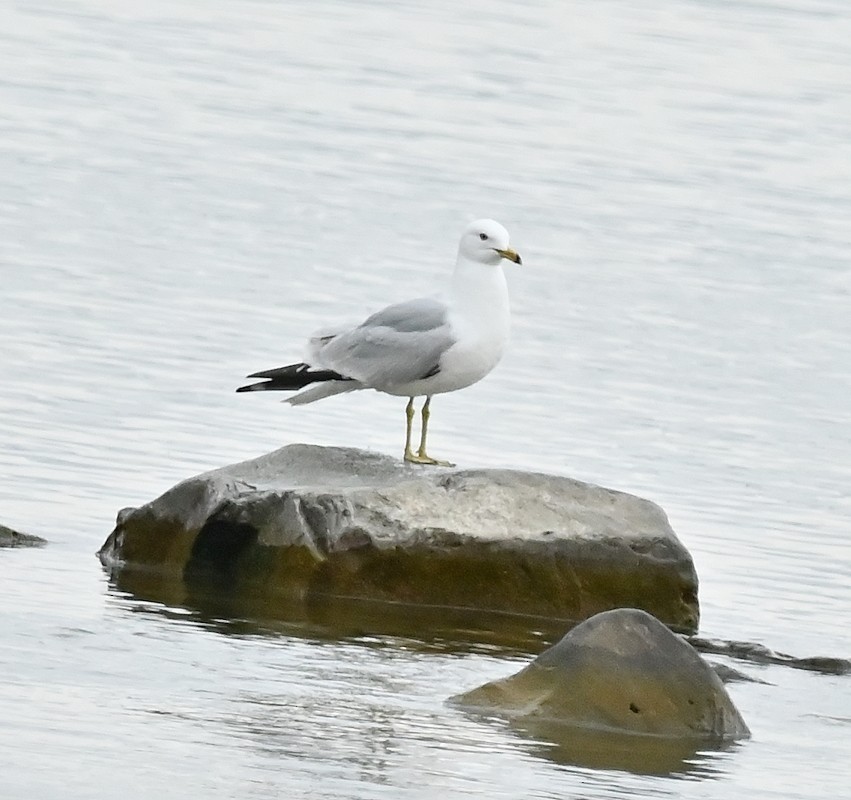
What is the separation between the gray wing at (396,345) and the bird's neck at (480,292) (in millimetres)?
100

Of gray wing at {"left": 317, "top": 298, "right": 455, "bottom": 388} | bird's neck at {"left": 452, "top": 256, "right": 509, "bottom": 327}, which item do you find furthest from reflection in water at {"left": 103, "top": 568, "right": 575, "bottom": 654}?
bird's neck at {"left": 452, "top": 256, "right": 509, "bottom": 327}

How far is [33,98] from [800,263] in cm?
938

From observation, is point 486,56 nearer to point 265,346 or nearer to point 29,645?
point 265,346

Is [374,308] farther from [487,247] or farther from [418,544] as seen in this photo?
[418,544]

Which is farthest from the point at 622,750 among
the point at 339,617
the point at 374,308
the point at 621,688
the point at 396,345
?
the point at 374,308

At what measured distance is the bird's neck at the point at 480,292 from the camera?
10.4m

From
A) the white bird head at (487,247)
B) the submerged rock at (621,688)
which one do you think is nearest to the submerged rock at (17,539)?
the white bird head at (487,247)

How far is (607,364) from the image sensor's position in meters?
16.1

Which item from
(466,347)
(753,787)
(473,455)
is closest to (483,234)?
(466,347)

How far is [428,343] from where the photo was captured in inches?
407

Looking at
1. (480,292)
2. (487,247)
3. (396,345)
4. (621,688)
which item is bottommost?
(621,688)

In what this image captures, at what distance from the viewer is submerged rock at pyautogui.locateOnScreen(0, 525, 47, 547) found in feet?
32.2

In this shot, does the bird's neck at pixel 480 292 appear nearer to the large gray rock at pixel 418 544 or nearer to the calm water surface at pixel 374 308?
the large gray rock at pixel 418 544

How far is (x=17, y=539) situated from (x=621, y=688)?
324cm
